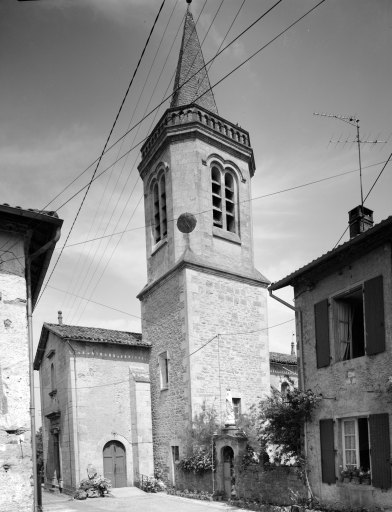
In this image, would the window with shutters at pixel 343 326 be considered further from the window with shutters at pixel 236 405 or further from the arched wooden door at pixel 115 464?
the arched wooden door at pixel 115 464

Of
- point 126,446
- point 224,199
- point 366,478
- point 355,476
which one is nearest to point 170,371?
point 126,446

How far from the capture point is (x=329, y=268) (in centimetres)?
1155

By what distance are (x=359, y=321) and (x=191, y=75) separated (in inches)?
690

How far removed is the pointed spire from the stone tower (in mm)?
110

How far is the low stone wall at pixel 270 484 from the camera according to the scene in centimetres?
1229

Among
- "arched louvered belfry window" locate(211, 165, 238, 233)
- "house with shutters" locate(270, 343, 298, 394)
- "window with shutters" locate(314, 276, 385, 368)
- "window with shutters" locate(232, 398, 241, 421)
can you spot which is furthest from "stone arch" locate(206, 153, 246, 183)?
"window with shutters" locate(314, 276, 385, 368)

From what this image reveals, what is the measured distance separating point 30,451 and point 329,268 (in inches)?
294

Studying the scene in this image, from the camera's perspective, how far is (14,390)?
796cm

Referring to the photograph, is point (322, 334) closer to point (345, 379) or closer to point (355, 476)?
point (345, 379)

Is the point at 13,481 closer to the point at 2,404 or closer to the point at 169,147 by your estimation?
the point at 2,404

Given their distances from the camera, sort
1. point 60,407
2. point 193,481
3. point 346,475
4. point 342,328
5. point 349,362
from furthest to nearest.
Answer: point 60,407, point 193,481, point 342,328, point 349,362, point 346,475

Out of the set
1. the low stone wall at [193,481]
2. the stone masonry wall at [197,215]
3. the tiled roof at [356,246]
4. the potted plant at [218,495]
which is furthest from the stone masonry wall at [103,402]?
the tiled roof at [356,246]

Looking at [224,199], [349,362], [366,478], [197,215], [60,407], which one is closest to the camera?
[366,478]

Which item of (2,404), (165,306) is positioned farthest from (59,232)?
(165,306)
